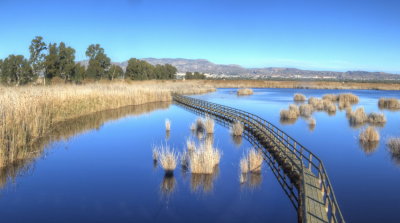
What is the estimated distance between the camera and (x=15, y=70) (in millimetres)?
38406

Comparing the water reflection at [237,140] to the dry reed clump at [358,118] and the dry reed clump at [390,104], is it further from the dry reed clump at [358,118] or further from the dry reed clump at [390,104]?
the dry reed clump at [390,104]

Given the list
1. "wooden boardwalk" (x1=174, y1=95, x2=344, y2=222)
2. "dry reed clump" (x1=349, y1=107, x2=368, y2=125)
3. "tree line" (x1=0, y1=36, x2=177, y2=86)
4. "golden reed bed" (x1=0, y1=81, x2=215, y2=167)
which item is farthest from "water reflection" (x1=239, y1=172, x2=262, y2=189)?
"tree line" (x1=0, y1=36, x2=177, y2=86)

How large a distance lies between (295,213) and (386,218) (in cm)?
251

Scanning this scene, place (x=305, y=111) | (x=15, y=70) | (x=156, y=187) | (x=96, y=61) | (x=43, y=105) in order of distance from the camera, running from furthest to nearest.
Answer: (x=96, y=61), (x=15, y=70), (x=305, y=111), (x=43, y=105), (x=156, y=187)

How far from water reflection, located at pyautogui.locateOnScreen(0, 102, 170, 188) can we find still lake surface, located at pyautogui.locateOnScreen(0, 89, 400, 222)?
0.09m

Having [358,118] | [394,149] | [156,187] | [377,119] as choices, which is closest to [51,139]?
[156,187]

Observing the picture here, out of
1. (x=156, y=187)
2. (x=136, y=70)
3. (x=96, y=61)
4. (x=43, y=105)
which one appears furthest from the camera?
(x=136, y=70)

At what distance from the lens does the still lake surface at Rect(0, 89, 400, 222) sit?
9.77 m

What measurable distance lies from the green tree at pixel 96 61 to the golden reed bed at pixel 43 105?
14.4 m

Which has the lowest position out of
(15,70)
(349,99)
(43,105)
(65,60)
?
(349,99)

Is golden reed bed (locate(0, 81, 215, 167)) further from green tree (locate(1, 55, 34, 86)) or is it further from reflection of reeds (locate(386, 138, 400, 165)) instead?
reflection of reeds (locate(386, 138, 400, 165))

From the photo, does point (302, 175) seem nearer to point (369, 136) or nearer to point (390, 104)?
point (369, 136)

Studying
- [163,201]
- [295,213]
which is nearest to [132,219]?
[163,201]

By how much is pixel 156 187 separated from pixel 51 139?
9305 millimetres
